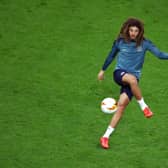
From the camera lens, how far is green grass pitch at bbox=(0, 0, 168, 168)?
32.4 feet

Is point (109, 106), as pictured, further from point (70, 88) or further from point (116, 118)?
point (70, 88)

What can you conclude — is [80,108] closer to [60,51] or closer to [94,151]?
[94,151]

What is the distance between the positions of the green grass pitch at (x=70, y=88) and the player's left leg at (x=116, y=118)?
12 centimetres

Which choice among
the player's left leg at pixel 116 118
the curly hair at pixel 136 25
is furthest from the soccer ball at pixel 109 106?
the curly hair at pixel 136 25

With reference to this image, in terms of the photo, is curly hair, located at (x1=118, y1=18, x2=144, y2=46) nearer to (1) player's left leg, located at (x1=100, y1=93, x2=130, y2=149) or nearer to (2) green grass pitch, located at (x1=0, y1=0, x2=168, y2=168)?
(1) player's left leg, located at (x1=100, y1=93, x2=130, y2=149)

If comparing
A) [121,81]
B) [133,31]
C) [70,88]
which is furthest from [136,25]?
[70,88]

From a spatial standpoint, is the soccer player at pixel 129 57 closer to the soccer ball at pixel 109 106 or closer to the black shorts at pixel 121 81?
the black shorts at pixel 121 81

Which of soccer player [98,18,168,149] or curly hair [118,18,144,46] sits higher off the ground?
curly hair [118,18,144,46]

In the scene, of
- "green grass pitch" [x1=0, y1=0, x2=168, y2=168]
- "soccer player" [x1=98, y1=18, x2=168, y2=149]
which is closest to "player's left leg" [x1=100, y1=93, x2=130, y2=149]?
"soccer player" [x1=98, y1=18, x2=168, y2=149]

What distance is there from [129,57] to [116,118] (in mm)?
904

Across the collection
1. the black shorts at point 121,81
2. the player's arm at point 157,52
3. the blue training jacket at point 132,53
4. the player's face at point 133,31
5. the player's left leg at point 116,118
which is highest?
the player's face at point 133,31

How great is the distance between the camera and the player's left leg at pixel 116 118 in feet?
32.7

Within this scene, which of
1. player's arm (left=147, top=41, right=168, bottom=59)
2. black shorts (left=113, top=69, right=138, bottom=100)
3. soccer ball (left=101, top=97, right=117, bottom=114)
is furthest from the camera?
soccer ball (left=101, top=97, right=117, bottom=114)

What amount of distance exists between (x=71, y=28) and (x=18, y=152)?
554cm
